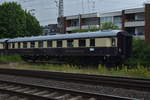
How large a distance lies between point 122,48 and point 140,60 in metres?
1.85

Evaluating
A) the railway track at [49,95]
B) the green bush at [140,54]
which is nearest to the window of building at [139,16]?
the green bush at [140,54]

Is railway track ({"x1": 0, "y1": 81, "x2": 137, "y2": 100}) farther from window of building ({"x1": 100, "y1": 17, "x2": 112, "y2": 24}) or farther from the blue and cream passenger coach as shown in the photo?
window of building ({"x1": 100, "y1": 17, "x2": 112, "y2": 24})

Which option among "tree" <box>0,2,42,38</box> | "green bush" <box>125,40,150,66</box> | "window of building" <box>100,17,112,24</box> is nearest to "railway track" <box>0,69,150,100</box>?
"green bush" <box>125,40,150,66</box>

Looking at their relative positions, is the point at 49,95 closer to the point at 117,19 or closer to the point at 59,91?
the point at 59,91

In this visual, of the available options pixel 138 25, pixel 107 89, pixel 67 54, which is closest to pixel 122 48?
pixel 67 54

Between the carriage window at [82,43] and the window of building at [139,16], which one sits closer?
the carriage window at [82,43]

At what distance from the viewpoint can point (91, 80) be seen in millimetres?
12773

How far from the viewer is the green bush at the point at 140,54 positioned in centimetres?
2262

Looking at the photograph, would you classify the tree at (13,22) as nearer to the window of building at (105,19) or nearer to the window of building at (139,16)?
the window of building at (105,19)

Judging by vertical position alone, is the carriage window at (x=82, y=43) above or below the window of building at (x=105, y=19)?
below

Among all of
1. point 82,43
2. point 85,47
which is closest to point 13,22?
point 82,43

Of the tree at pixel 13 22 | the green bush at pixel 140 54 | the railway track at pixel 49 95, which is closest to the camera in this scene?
the railway track at pixel 49 95

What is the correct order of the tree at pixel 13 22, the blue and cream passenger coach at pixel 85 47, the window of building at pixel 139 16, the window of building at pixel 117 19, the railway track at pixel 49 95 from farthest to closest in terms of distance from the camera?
the window of building at pixel 117 19 < the window of building at pixel 139 16 < the tree at pixel 13 22 < the blue and cream passenger coach at pixel 85 47 < the railway track at pixel 49 95

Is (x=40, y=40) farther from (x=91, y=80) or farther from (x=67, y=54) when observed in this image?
(x=91, y=80)
